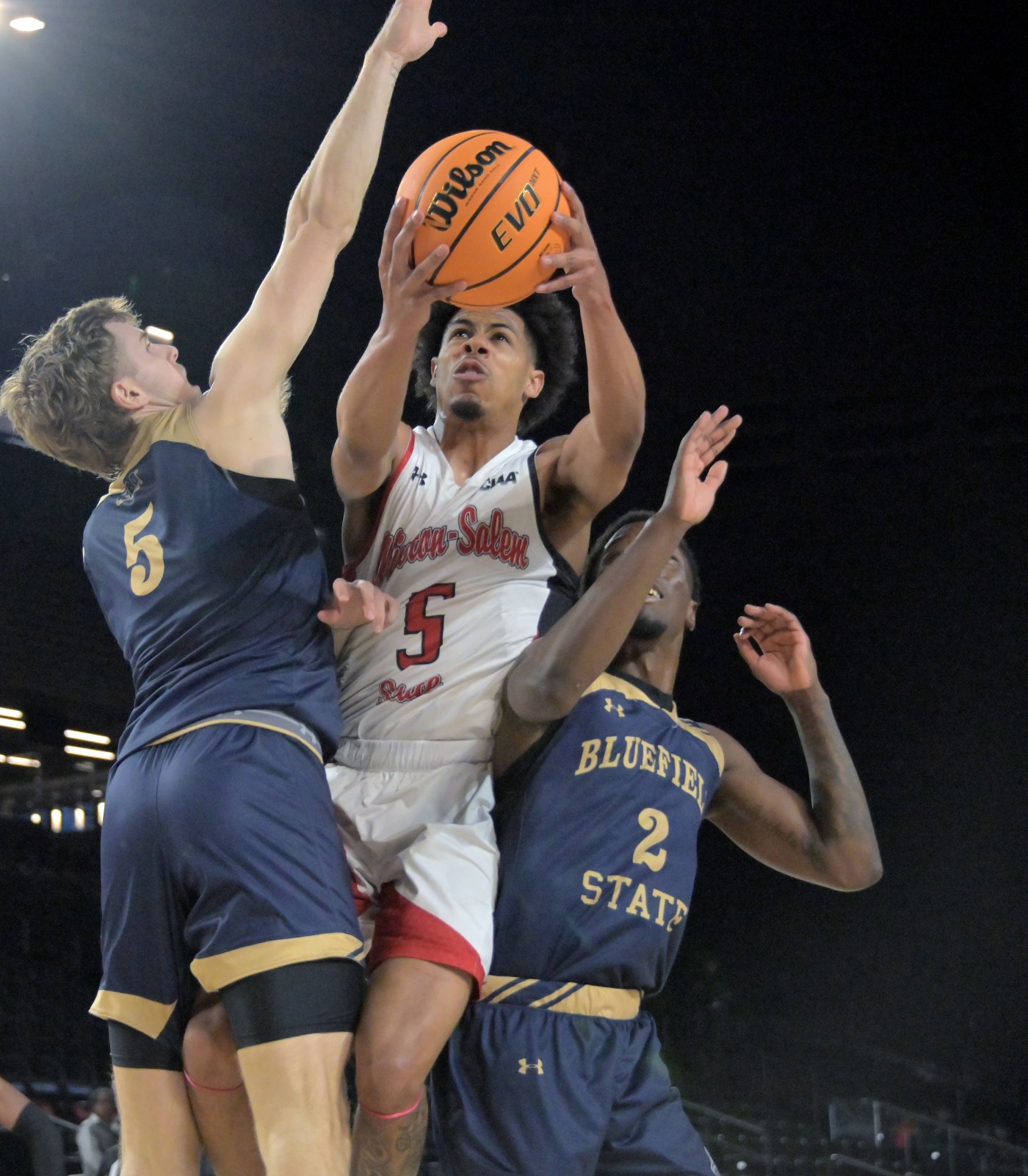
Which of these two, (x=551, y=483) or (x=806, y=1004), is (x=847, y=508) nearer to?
(x=806, y=1004)

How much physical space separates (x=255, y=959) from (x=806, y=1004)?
10979mm

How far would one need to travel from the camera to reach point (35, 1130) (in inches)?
195

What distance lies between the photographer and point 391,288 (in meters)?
2.73

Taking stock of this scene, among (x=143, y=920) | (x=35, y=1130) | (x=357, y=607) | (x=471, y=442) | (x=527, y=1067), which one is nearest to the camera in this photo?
(x=143, y=920)

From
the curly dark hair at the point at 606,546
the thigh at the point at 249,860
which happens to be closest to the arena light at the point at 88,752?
the curly dark hair at the point at 606,546

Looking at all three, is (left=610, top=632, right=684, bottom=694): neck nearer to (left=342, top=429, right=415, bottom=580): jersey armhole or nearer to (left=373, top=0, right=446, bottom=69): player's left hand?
(left=342, top=429, right=415, bottom=580): jersey armhole

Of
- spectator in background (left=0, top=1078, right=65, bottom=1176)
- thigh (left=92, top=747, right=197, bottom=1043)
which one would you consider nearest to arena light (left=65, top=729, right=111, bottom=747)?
spectator in background (left=0, top=1078, right=65, bottom=1176)

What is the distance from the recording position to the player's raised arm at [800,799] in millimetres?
3465

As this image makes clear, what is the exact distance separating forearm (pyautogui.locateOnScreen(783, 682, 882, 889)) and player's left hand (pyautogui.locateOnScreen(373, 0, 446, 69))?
1.86m

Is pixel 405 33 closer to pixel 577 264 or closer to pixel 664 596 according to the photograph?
pixel 577 264

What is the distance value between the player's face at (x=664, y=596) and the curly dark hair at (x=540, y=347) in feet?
1.38

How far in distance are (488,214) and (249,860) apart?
Answer: 138cm

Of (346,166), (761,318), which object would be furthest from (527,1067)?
(761,318)

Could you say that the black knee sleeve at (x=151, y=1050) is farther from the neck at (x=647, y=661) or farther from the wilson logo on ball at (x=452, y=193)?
the wilson logo on ball at (x=452, y=193)
